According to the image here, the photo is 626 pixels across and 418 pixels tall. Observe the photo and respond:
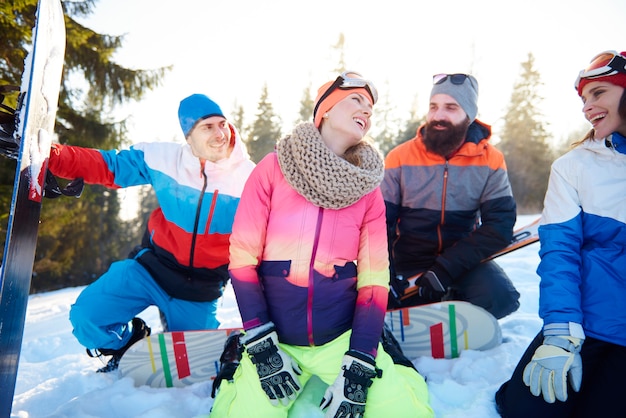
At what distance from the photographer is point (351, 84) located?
201 cm

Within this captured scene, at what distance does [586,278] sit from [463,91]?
5.61ft

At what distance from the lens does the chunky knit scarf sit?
5.88 ft

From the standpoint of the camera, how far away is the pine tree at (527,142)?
65.4 ft

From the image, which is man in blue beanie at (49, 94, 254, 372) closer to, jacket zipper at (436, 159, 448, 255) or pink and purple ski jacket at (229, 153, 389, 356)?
pink and purple ski jacket at (229, 153, 389, 356)

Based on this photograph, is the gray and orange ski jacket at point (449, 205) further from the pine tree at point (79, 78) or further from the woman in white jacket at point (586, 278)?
the pine tree at point (79, 78)

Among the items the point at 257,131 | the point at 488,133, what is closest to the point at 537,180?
the point at 257,131

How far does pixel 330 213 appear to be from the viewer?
1.89 m

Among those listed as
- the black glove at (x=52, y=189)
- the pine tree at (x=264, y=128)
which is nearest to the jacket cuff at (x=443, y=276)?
the black glove at (x=52, y=189)

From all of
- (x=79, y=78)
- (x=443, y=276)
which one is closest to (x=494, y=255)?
(x=443, y=276)

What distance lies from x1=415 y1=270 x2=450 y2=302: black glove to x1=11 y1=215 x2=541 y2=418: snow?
0.50 m

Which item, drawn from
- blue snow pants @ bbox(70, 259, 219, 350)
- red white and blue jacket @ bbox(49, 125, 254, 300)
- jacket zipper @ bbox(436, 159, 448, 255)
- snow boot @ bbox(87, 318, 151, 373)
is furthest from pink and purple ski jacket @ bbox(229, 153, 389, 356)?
snow boot @ bbox(87, 318, 151, 373)

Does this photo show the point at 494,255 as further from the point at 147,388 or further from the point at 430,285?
the point at 147,388

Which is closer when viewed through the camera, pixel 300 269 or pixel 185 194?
pixel 300 269

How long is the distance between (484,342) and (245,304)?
184cm
